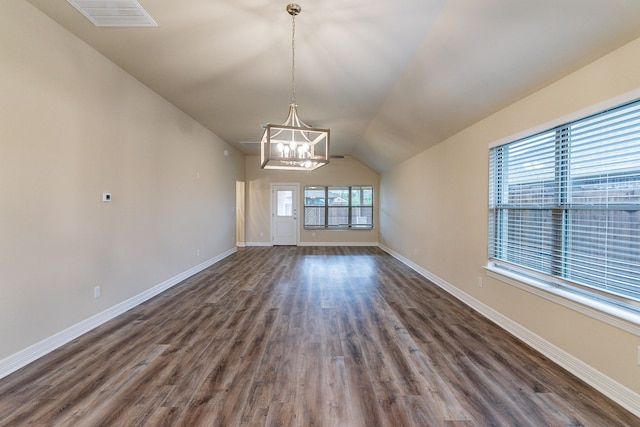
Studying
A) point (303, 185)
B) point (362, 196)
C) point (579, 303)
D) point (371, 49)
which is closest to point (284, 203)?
point (303, 185)

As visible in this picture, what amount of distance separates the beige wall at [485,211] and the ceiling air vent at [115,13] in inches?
142

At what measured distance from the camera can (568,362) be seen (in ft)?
6.83

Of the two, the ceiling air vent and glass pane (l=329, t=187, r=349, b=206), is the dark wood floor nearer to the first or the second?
the ceiling air vent

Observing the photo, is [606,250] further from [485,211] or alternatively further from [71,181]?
[71,181]

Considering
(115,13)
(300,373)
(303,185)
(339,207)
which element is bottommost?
(300,373)

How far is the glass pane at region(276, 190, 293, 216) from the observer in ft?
27.8

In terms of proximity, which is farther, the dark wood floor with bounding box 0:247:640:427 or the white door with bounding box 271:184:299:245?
the white door with bounding box 271:184:299:245

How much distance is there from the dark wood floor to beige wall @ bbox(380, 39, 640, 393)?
275mm

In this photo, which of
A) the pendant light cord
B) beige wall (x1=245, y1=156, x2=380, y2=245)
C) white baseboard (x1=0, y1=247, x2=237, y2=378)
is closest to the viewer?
white baseboard (x1=0, y1=247, x2=237, y2=378)

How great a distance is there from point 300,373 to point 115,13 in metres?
A: 3.37

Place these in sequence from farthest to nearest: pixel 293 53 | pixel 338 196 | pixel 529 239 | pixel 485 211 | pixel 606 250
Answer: pixel 338 196, pixel 485 211, pixel 293 53, pixel 529 239, pixel 606 250

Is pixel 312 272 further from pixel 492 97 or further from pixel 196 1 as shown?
pixel 196 1

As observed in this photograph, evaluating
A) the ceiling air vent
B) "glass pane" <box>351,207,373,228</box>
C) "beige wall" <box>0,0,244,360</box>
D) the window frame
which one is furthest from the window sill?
"glass pane" <box>351,207,373,228</box>

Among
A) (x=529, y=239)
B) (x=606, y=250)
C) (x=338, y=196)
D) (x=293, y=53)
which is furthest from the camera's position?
(x=338, y=196)
